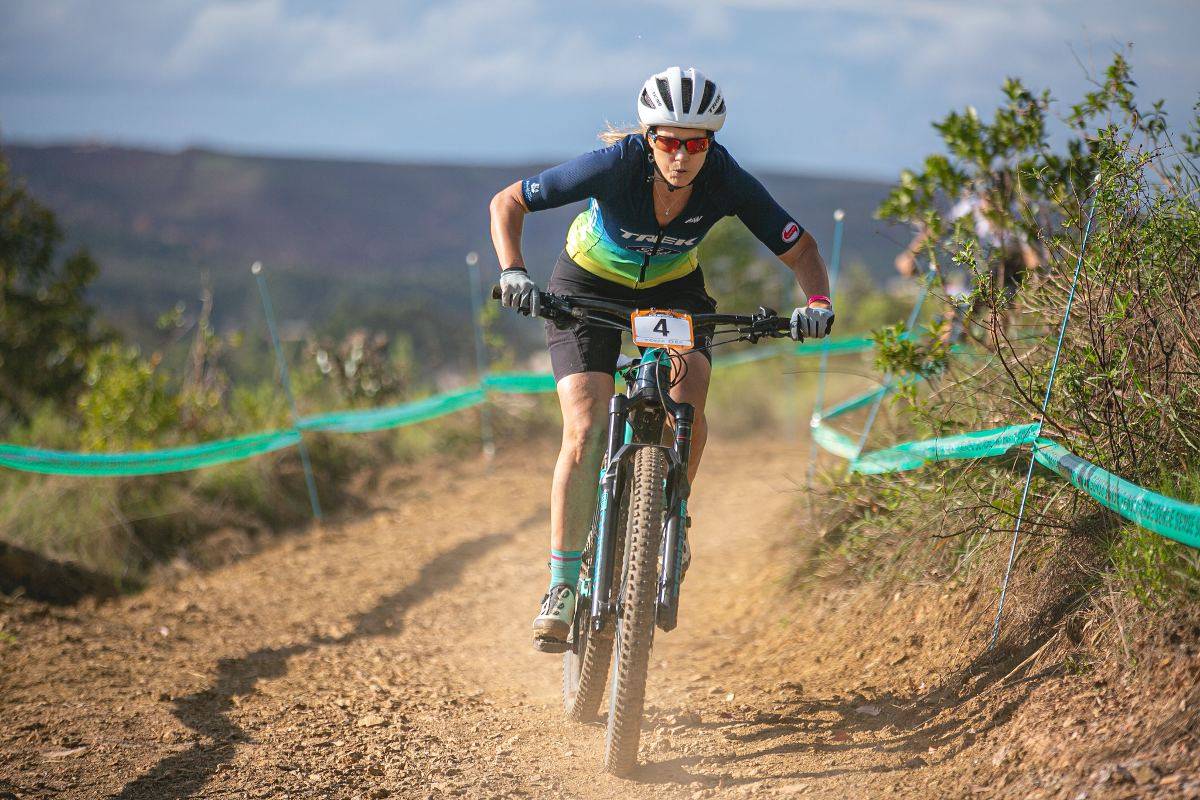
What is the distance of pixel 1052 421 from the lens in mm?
3410

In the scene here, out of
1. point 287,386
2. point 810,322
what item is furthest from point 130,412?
point 810,322

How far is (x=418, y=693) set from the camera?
430 centimetres

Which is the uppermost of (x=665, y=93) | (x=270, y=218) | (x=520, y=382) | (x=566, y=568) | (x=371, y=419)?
(x=665, y=93)

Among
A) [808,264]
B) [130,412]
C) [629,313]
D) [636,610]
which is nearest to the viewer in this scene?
[636,610]

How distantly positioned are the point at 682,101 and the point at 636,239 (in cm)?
55

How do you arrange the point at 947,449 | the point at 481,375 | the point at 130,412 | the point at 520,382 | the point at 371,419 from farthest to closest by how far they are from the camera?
1. the point at 481,375
2. the point at 520,382
3. the point at 371,419
4. the point at 130,412
5. the point at 947,449

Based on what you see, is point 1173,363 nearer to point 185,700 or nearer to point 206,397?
point 185,700

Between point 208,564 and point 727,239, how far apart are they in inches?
338

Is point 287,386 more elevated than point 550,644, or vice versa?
point 287,386

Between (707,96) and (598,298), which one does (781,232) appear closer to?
(707,96)

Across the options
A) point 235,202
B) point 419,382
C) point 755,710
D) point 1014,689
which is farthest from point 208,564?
point 235,202

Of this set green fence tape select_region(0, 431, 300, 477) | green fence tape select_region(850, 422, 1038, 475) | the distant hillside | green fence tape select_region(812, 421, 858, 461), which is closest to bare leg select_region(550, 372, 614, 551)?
green fence tape select_region(850, 422, 1038, 475)

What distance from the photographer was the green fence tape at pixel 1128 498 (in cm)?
261

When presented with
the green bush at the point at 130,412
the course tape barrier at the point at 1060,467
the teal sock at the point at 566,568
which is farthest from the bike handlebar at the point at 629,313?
the green bush at the point at 130,412
